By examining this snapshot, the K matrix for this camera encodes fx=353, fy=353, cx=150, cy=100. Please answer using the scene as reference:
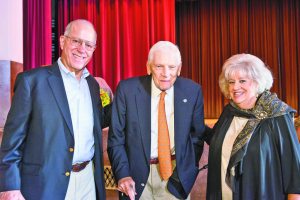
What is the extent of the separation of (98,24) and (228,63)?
566 centimetres

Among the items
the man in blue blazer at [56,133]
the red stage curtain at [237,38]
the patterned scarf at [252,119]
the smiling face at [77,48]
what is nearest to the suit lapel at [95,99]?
the man in blue blazer at [56,133]

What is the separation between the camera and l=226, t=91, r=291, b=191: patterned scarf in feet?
5.82

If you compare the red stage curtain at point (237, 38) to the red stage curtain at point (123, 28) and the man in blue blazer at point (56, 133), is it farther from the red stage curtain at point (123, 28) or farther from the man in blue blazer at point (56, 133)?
the man in blue blazer at point (56, 133)

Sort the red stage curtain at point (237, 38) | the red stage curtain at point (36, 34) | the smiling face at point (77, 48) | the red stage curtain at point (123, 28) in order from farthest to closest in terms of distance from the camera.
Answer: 1. the red stage curtain at point (237, 38)
2. the red stage curtain at point (123, 28)
3. the red stage curtain at point (36, 34)
4. the smiling face at point (77, 48)

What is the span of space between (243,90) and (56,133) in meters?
0.99

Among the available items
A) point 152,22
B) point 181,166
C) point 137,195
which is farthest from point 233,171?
point 152,22

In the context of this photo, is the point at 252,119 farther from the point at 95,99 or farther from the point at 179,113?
the point at 95,99

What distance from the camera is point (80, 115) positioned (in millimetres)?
1897

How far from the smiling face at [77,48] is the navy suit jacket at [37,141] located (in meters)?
0.17

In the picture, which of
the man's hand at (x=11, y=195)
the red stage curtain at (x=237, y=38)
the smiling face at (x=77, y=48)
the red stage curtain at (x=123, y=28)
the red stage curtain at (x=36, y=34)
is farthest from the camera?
the red stage curtain at (x=237, y=38)

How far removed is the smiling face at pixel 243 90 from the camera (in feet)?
6.08

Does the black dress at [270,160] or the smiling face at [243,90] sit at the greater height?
the smiling face at [243,90]

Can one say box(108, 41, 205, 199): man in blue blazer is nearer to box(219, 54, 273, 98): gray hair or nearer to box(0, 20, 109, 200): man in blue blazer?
box(0, 20, 109, 200): man in blue blazer

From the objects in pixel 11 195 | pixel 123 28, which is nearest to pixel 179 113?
pixel 11 195
